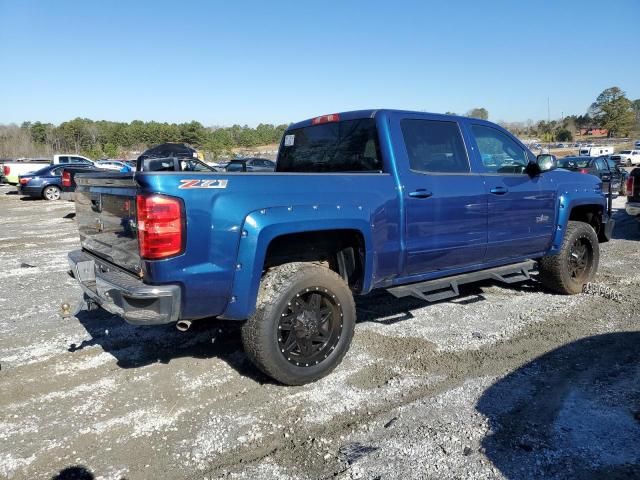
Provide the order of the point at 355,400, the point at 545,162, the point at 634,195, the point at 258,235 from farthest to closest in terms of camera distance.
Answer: the point at 634,195 → the point at 545,162 → the point at 355,400 → the point at 258,235

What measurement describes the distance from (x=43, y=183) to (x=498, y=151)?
2040 cm

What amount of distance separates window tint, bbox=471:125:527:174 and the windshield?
13631 mm

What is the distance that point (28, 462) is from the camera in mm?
2793

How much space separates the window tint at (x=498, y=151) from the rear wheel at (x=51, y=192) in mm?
20249

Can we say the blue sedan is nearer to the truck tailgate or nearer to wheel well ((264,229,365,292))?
the truck tailgate

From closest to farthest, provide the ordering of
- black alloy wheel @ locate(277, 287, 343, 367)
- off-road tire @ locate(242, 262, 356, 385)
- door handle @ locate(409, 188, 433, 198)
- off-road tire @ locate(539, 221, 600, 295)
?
off-road tire @ locate(242, 262, 356, 385)
black alloy wheel @ locate(277, 287, 343, 367)
door handle @ locate(409, 188, 433, 198)
off-road tire @ locate(539, 221, 600, 295)

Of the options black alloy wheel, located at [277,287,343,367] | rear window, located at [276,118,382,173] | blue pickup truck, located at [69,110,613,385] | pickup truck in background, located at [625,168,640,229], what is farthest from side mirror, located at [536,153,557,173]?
pickup truck in background, located at [625,168,640,229]

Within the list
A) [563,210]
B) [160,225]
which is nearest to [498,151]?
[563,210]

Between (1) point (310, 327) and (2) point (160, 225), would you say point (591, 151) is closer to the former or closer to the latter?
(1) point (310, 327)

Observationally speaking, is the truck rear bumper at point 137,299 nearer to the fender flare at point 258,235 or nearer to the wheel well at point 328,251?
the fender flare at point 258,235

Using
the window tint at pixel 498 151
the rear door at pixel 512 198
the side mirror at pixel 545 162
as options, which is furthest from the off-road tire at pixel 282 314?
the side mirror at pixel 545 162

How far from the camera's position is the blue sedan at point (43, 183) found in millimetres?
20594

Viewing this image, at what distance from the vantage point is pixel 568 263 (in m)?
5.89

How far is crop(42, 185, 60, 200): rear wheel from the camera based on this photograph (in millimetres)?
20891
